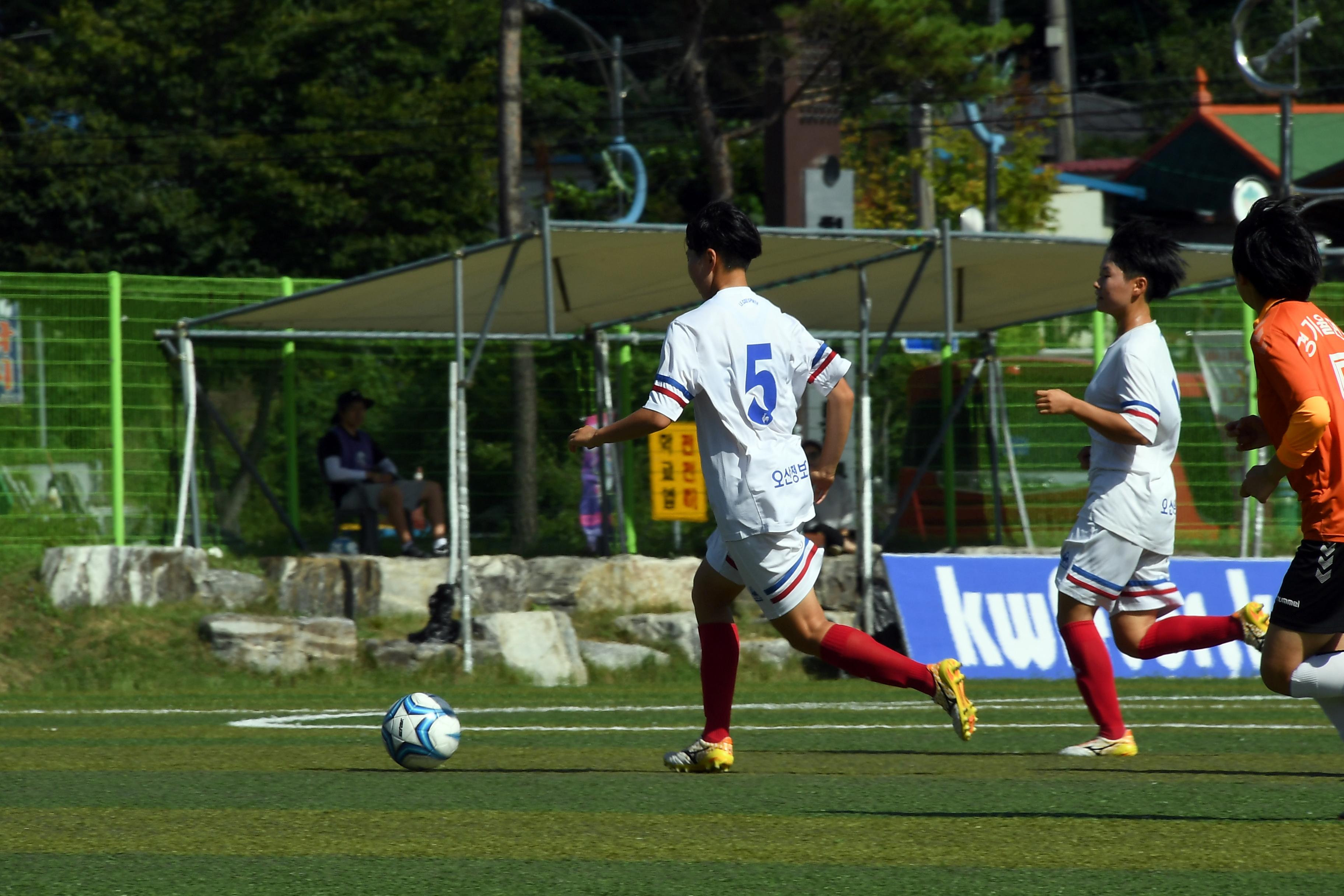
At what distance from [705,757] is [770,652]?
22.9 ft

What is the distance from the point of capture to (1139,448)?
23.2ft

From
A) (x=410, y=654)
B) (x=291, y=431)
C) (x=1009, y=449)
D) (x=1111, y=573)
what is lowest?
(x=410, y=654)

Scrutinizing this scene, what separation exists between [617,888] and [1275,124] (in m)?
41.4

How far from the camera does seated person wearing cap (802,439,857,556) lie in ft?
49.7

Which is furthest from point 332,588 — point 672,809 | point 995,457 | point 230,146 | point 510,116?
point 230,146

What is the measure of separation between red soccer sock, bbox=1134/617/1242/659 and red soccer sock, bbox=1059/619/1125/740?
0.64 feet

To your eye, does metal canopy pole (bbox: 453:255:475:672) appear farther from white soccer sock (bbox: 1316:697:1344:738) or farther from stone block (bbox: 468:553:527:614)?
white soccer sock (bbox: 1316:697:1344:738)

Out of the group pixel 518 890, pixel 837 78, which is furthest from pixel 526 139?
pixel 518 890

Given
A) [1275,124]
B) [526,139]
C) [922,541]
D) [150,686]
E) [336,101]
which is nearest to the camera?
[150,686]

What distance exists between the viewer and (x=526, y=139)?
4797cm

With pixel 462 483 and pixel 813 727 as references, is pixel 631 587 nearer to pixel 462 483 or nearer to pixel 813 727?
pixel 462 483

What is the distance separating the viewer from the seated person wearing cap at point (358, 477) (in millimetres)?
14609

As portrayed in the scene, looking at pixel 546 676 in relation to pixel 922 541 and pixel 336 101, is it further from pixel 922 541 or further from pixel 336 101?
pixel 336 101

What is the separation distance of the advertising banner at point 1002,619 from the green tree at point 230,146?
21.3 metres
